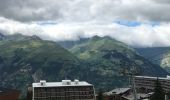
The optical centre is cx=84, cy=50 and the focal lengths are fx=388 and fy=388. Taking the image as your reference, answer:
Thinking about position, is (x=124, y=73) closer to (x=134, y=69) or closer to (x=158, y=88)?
(x=134, y=69)

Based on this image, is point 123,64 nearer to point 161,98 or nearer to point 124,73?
point 124,73

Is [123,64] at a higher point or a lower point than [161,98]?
higher

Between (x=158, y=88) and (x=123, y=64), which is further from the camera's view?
(x=158, y=88)

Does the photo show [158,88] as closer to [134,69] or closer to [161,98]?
[161,98]

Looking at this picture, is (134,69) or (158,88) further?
(158,88)

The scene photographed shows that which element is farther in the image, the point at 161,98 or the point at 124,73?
the point at 161,98

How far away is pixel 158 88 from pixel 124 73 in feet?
255

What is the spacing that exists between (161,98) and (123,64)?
76803mm

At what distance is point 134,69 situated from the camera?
74938 mm

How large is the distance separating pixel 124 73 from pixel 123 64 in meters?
1.78

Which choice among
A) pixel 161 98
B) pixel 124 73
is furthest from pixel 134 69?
pixel 161 98

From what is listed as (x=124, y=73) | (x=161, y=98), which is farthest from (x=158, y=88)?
(x=124, y=73)

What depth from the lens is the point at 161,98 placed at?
148000mm

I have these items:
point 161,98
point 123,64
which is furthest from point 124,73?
point 161,98
